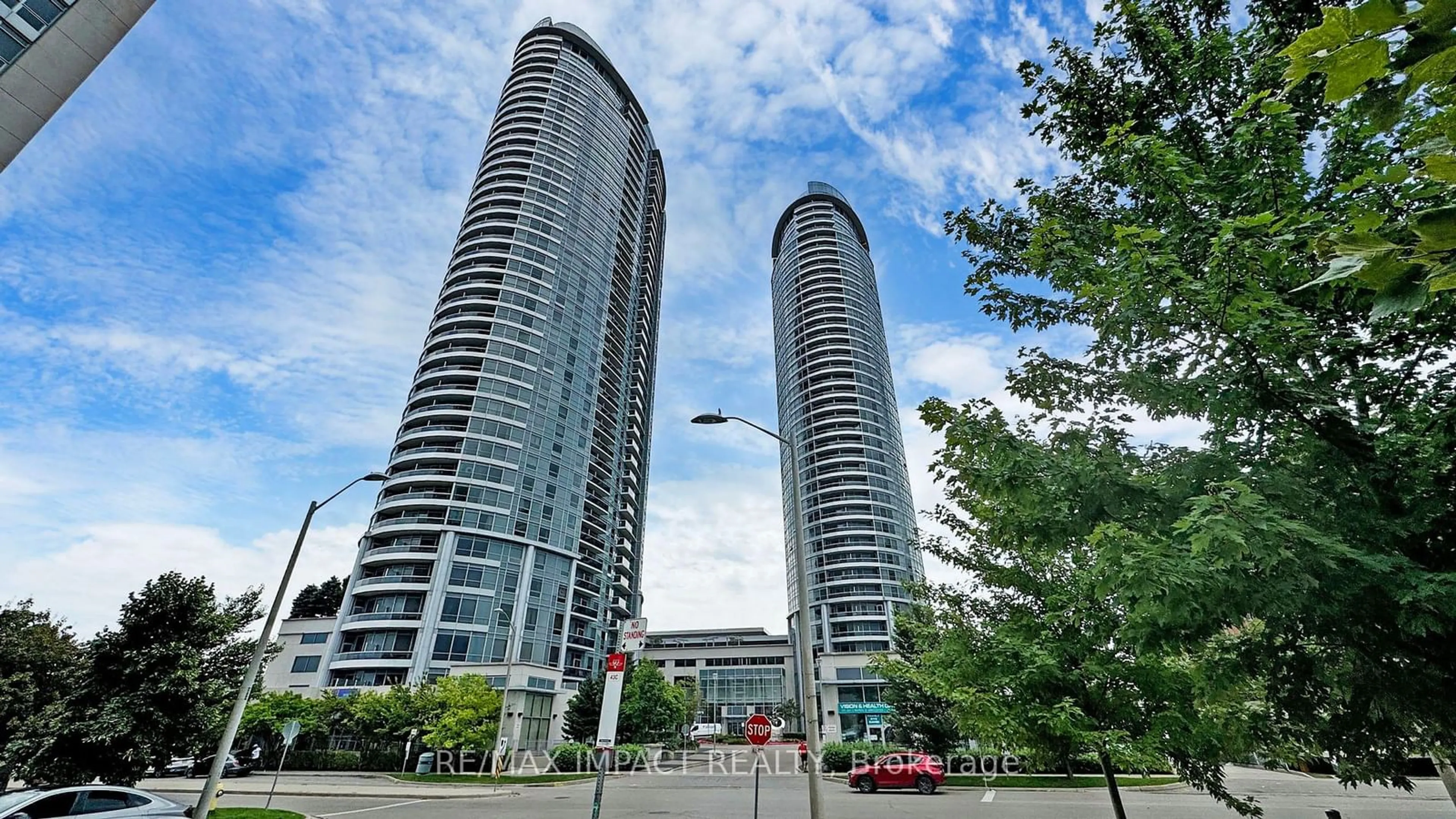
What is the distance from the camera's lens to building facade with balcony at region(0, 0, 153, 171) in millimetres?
16297

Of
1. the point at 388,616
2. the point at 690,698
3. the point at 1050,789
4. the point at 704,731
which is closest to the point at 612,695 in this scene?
the point at 1050,789

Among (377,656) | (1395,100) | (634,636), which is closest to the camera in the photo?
(1395,100)

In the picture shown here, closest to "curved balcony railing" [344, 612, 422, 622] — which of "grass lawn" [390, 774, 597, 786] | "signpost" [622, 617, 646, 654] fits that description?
"grass lawn" [390, 774, 597, 786]

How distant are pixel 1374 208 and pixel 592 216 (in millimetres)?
78292

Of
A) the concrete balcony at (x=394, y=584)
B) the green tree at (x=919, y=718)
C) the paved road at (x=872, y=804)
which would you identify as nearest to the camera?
the paved road at (x=872, y=804)

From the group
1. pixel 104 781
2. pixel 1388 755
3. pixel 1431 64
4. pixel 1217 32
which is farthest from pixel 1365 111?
pixel 104 781

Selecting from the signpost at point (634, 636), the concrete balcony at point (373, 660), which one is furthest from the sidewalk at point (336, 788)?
the signpost at point (634, 636)

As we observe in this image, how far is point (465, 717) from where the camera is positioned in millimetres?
Answer: 31297

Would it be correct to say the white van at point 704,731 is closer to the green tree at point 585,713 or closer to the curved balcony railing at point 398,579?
the green tree at point 585,713

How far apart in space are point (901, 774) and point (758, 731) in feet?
56.7

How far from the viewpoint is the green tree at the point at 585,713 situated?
43.6 meters

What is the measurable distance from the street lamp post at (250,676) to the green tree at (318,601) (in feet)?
225

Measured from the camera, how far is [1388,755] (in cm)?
531

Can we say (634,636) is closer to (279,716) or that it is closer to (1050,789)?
(1050,789)
